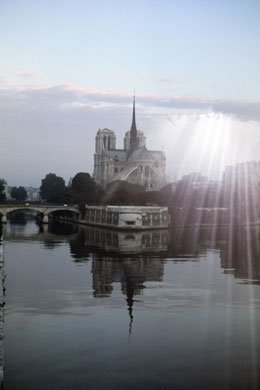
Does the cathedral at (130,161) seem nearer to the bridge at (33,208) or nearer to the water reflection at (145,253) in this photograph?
the bridge at (33,208)

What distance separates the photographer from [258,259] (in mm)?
41406

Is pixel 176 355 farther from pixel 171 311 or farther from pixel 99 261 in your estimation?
pixel 99 261

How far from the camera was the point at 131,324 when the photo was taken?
19.7 m

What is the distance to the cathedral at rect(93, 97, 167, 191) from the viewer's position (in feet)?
482

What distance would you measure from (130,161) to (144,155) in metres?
8.04

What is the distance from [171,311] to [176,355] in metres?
5.81

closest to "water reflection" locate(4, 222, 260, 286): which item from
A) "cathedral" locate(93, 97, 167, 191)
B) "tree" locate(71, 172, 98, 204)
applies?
"tree" locate(71, 172, 98, 204)

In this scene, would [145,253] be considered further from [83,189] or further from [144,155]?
[144,155]

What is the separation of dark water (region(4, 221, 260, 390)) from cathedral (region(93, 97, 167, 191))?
353 feet

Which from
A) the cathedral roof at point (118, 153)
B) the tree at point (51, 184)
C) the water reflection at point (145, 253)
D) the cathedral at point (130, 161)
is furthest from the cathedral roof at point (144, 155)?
the water reflection at point (145, 253)

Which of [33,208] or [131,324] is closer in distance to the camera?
[131,324]

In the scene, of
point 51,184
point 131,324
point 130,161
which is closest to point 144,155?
point 130,161

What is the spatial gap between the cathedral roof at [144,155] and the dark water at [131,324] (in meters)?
109

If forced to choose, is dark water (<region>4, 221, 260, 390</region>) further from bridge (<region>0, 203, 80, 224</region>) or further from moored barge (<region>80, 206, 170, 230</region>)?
bridge (<region>0, 203, 80, 224</region>)
